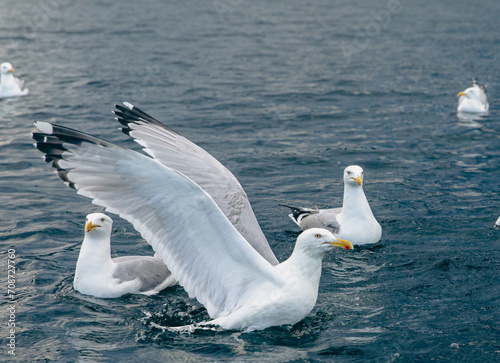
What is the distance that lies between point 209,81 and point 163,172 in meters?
13.6

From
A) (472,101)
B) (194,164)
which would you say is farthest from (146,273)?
(472,101)

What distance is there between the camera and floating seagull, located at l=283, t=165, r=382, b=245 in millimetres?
9523

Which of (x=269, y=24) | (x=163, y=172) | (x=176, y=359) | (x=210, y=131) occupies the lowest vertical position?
(x=176, y=359)

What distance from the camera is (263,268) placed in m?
7.10

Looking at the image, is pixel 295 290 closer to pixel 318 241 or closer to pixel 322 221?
pixel 318 241

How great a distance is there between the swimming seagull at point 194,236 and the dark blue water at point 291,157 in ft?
1.18

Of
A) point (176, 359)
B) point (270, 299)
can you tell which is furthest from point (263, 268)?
point (176, 359)

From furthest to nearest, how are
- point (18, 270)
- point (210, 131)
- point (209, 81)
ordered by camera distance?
1. point (209, 81)
2. point (210, 131)
3. point (18, 270)

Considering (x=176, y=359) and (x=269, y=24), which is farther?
(x=269, y=24)

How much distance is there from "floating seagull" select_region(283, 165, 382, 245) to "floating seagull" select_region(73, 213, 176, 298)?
254 cm

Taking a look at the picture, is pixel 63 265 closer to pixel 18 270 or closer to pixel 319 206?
pixel 18 270

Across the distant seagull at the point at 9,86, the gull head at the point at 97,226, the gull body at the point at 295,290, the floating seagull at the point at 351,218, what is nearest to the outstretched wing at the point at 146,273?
the gull head at the point at 97,226

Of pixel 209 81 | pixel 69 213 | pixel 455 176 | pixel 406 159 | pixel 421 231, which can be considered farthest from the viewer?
pixel 209 81

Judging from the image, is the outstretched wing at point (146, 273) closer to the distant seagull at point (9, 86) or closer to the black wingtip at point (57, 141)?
the black wingtip at point (57, 141)
